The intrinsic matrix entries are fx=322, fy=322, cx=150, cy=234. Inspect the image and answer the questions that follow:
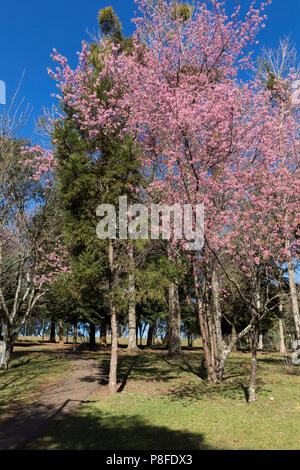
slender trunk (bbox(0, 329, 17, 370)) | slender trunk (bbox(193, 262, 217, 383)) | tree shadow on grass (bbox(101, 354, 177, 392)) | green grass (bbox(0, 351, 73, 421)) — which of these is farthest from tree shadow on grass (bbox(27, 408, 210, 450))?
slender trunk (bbox(0, 329, 17, 370))

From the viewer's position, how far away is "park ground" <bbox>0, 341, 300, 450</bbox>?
20.5 feet

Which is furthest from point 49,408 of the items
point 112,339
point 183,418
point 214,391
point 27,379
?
point 214,391

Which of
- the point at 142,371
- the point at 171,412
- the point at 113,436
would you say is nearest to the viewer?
the point at 113,436

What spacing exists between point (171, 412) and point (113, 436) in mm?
2105

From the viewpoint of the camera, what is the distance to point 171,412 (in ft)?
27.1

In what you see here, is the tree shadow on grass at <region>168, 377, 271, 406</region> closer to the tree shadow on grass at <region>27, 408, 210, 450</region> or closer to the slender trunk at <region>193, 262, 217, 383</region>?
the slender trunk at <region>193, 262, 217, 383</region>

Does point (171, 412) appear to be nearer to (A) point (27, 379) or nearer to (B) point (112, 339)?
(B) point (112, 339)

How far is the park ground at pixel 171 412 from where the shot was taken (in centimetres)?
625

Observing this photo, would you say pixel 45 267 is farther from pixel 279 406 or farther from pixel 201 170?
pixel 279 406

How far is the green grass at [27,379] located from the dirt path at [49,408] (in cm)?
48

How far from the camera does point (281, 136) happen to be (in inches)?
440

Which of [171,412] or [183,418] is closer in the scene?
[183,418]

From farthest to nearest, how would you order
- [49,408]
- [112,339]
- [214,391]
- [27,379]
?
[27,379], [112,339], [214,391], [49,408]

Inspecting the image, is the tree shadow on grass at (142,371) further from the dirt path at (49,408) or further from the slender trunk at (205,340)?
the slender trunk at (205,340)
